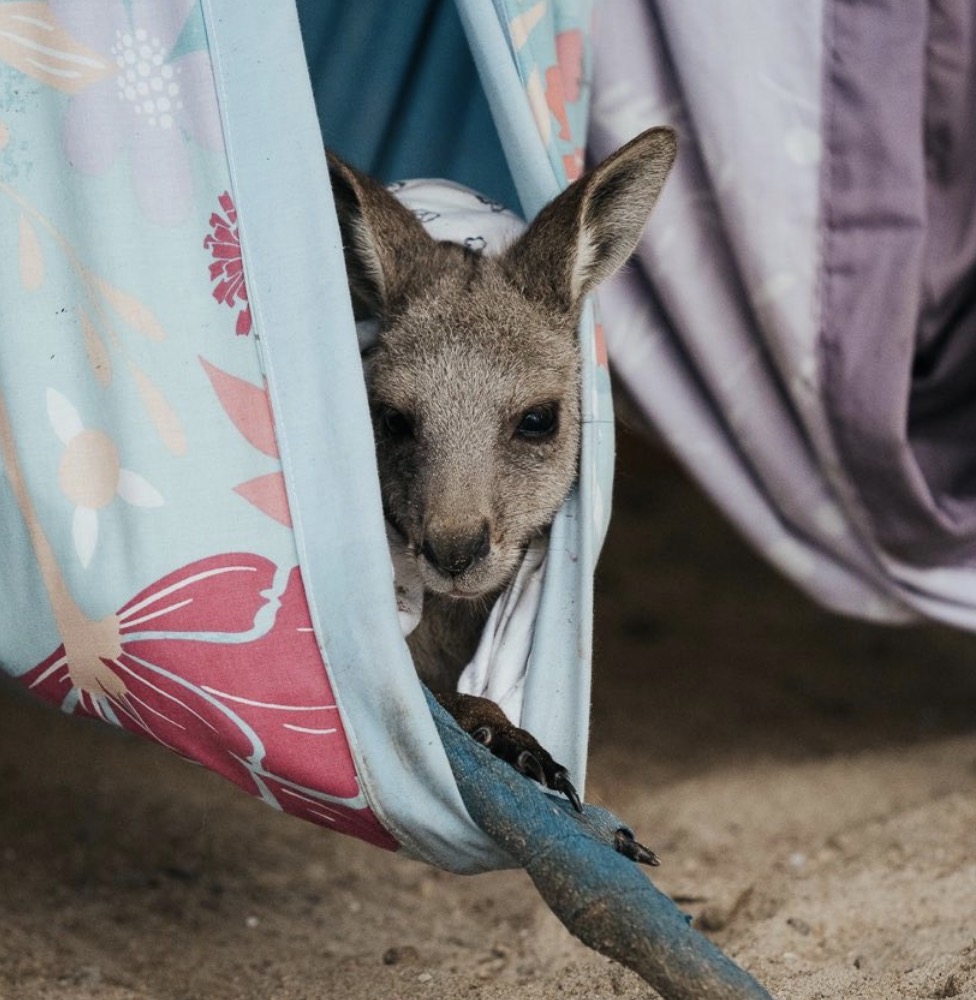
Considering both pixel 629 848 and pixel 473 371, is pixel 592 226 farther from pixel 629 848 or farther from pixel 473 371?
pixel 629 848

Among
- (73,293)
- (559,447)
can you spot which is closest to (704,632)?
(559,447)

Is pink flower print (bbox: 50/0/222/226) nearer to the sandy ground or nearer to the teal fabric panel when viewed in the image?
the teal fabric panel

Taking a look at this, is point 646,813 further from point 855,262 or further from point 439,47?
point 439,47

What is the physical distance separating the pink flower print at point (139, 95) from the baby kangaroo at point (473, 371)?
448 mm

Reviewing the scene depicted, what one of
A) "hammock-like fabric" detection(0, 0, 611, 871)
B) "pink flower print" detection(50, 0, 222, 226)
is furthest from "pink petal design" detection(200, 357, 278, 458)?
"pink flower print" detection(50, 0, 222, 226)

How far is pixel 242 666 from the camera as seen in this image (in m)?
2.15

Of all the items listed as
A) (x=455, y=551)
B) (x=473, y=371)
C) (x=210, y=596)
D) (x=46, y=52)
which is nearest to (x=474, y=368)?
(x=473, y=371)

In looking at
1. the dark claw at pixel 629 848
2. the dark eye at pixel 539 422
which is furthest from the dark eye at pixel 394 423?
the dark claw at pixel 629 848

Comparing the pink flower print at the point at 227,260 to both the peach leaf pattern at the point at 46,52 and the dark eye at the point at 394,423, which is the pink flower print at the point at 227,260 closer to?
the peach leaf pattern at the point at 46,52

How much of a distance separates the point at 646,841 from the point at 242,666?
5.89 ft

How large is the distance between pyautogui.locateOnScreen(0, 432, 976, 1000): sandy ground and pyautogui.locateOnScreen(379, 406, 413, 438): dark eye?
106 centimetres

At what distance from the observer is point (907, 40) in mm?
2986

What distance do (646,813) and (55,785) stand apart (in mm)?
1630

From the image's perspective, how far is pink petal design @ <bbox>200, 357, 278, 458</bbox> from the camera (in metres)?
2.16
